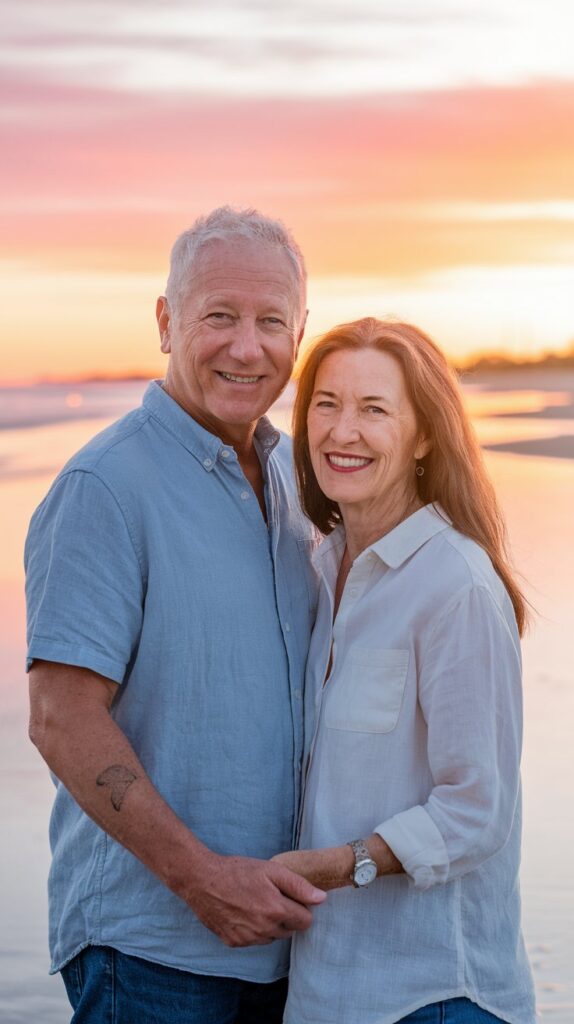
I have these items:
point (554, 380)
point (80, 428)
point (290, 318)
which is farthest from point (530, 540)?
point (554, 380)

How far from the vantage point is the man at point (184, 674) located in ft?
8.99

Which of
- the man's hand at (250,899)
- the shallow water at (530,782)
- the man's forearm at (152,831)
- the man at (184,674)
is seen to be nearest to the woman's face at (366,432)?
Result: the man at (184,674)

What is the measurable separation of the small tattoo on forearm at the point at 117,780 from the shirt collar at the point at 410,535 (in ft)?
2.17

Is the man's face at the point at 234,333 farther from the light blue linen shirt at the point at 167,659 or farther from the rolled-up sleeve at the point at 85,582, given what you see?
the rolled-up sleeve at the point at 85,582

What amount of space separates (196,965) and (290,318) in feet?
4.67

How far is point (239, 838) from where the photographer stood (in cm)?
291

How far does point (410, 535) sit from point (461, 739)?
456mm

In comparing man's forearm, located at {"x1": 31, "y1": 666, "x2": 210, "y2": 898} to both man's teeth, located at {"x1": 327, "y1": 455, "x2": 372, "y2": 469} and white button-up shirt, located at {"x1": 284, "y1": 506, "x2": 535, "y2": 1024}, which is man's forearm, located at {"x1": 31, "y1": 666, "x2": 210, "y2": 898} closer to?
white button-up shirt, located at {"x1": 284, "y1": 506, "x2": 535, "y2": 1024}

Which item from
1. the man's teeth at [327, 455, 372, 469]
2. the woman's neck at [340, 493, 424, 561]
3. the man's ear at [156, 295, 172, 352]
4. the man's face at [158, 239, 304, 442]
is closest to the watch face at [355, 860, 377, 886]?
the woman's neck at [340, 493, 424, 561]

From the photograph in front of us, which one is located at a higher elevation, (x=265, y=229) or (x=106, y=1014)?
(x=265, y=229)

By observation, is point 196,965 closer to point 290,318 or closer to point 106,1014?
point 106,1014

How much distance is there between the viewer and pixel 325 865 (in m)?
2.70

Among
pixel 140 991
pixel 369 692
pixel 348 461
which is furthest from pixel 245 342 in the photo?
pixel 140 991

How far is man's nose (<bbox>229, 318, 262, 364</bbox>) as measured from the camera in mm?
3080
